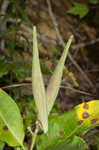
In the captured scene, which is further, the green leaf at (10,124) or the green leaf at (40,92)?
the green leaf at (10,124)

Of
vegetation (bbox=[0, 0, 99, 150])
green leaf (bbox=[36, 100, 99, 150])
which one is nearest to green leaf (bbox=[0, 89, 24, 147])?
vegetation (bbox=[0, 0, 99, 150])

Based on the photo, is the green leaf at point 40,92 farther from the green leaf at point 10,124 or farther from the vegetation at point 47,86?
the green leaf at point 10,124

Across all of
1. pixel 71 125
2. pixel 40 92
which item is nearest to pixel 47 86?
pixel 40 92

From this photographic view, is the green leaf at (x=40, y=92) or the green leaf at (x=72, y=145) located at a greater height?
the green leaf at (x=40, y=92)

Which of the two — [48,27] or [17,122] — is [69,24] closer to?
[48,27]

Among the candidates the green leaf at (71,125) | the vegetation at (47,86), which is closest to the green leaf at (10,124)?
the vegetation at (47,86)

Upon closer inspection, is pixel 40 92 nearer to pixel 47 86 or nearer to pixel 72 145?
pixel 47 86

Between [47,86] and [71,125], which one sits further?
[71,125]

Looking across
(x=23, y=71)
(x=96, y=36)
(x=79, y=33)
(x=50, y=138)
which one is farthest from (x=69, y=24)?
(x=50, y=138)
